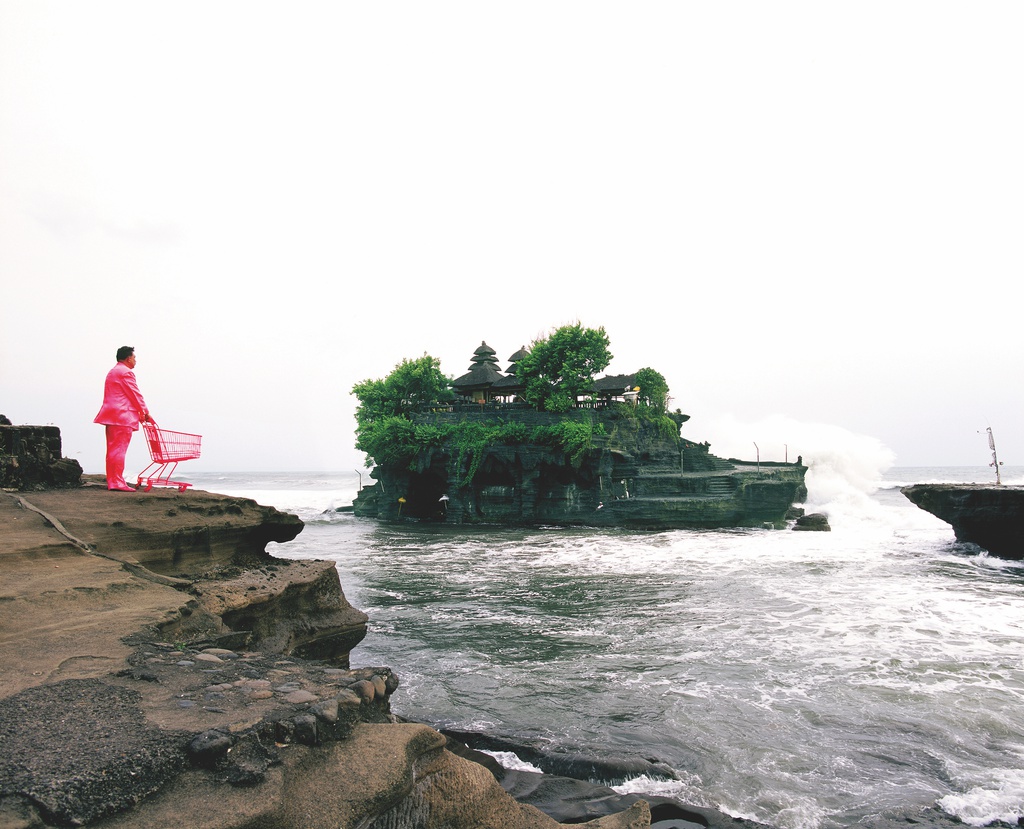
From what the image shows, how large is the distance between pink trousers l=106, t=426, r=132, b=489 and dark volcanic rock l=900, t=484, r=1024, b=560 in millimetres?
24284

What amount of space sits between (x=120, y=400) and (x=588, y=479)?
994 inches

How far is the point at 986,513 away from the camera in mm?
19672

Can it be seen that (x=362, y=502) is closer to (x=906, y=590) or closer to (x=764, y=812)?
(x=906, y=590)

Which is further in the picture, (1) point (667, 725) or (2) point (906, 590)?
(2) point (906, 590)

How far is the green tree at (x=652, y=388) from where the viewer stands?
3609 centimetres

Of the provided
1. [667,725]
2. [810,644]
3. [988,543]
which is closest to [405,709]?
[667,725]

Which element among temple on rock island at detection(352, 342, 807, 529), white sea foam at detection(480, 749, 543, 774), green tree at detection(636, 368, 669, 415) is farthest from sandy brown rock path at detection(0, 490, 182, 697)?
green tree at detection(636, 368, 669, 415)

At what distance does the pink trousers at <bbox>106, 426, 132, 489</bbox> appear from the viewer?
22.5ft

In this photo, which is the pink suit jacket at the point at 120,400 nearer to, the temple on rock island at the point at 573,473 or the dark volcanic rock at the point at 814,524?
the temple on rock island at the point at 573,473

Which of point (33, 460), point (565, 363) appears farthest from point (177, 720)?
point (565, 363)

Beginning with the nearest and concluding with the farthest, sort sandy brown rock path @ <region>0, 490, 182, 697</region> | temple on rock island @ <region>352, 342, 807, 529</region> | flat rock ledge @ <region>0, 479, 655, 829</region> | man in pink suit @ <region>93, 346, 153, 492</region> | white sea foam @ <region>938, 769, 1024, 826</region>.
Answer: flat rock ledge @ <region>0, 479, 655, 829</region>
sandy brown rock path @ <region>0, 490, 182, 697</region>
white sea foam @ <region>938, 769, 1024, 826</region>
man in pink suit @ <region>93, 346, 153, 492</region>
temple on rock island @ <region>352, 342, 807, 529</region>

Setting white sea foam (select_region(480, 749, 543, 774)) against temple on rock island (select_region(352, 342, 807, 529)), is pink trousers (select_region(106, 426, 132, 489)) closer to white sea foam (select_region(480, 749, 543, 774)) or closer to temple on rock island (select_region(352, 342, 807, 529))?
white sea foam (select_region(480, 749, 543, 774))

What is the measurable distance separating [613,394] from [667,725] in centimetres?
3119

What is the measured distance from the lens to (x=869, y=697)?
22.9 feet
